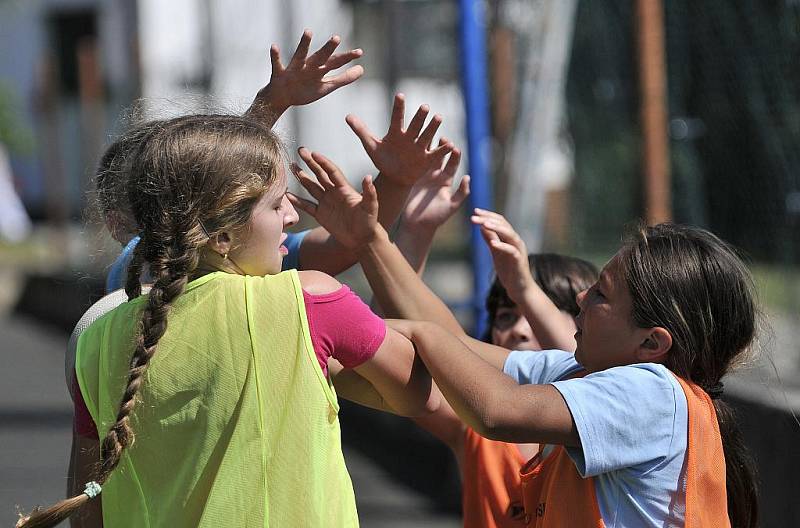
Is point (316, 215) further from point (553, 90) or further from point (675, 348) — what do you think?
point (553, 90)

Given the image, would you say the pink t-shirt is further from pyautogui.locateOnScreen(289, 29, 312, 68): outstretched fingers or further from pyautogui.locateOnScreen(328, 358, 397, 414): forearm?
pyautogui.locateOnScreen(289, 29, 312, 68): outstretched fingers

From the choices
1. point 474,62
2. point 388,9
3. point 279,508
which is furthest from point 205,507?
point 388,9

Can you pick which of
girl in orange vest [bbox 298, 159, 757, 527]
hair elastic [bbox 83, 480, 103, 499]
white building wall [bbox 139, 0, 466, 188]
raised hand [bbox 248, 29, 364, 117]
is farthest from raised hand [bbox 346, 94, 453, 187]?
white building wall [bbox 139, 0, 466, 188]

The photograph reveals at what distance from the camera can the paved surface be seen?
17.6 feet

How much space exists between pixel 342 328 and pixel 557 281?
38.9 inches

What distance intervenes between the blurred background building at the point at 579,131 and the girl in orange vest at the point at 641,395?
0.26 meters

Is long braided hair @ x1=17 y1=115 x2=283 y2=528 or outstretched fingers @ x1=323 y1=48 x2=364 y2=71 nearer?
long braided hair @ x1=17 y1=115 x2=283 y2=528

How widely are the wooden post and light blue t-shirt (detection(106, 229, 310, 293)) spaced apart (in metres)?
2.30

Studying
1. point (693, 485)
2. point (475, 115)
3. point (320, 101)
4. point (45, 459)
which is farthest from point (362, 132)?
point (320, 101)

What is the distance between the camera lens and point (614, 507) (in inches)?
74.3

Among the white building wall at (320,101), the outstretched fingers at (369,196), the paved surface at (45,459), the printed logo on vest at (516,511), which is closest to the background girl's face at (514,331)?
the printed logo on vest at (516,511)

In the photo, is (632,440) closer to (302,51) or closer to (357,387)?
(357,387)

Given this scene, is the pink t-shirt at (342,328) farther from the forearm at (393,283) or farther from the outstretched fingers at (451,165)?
the outstretched fingers at (451,165)

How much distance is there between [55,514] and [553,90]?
14.1ft
